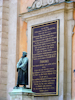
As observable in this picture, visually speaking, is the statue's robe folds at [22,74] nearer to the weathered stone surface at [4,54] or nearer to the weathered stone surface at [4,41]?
the weathered stone surface at [4,54]

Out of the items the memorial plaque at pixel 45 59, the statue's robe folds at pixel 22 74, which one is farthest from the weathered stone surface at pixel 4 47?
the statue's robe folds at pixel 22 74

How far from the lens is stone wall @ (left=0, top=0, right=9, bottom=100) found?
59.0 ft

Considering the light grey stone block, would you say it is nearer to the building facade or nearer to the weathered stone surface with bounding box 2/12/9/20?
the building facade

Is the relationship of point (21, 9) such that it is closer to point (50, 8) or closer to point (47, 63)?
point (50, 8)

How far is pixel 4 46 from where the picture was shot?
59.8ft

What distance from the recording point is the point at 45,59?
1652 centimetres

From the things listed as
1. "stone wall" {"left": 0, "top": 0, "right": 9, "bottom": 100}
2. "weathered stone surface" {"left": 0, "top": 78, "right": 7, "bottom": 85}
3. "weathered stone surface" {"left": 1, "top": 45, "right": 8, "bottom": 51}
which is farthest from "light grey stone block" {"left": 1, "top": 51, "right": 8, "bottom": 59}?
"weathered stone surface" {"left": 0, "top": 78, "right": 7, "bottom": 85}

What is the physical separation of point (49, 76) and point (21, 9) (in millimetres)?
4041

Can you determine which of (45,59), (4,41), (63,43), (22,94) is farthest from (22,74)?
(4,41)

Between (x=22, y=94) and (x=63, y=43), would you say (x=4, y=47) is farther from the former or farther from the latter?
(x=22, y=94)

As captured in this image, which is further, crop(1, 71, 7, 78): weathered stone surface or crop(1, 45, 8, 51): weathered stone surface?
crop(1, 45, 8, 51): weathered stone surface

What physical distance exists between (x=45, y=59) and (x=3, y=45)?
2.72 metres

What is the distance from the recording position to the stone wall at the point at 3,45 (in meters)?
18.0

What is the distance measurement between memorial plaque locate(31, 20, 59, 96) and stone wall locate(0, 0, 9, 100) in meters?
1.76
